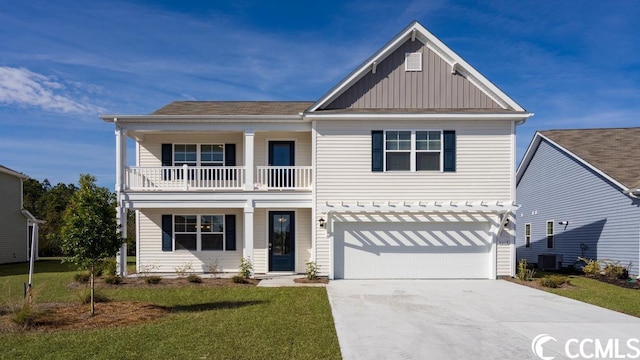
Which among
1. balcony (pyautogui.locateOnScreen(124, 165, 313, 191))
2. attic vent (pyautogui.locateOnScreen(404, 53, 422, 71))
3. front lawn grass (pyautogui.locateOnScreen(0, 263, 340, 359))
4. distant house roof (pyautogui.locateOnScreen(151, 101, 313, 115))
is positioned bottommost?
front lawn grass (pyautogui.locateOnScreen(0, 263, 340, 359))

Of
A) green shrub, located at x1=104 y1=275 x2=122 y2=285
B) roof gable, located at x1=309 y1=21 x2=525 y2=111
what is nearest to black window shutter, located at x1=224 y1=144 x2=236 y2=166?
roof gable, located at x1=309 y1=21 x2=525 y2=111

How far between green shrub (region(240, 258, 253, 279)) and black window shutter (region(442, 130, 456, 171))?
732cm

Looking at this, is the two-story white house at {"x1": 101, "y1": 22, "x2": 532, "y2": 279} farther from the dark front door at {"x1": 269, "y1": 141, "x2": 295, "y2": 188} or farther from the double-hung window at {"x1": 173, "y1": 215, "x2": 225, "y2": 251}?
the double-hung window at {"x1": 173, "y1": 215, "x2": 225, "y2": 251}

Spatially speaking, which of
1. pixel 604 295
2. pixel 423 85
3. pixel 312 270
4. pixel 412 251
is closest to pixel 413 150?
pixel 423 85

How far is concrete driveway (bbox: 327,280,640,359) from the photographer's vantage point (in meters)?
7.31

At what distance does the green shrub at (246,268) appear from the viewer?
1547 centimetres

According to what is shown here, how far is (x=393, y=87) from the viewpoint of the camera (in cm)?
1605

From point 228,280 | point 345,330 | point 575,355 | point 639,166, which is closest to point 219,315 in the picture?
point 345,330

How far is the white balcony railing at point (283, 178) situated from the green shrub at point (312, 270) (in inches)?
102

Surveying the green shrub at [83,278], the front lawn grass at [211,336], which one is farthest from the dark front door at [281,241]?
the green shrub at [83,278]

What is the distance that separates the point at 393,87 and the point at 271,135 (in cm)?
472

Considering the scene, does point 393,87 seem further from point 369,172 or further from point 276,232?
point 276,232

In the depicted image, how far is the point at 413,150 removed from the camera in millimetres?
15672

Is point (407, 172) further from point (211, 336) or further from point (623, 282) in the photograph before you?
point (211, 336)
